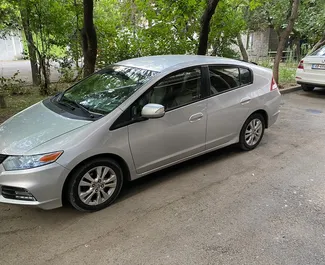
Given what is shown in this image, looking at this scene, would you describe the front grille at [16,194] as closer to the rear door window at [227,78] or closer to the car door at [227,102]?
the car door at [227,102]

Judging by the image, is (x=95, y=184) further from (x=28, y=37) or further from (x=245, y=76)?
(x=28, y=37)

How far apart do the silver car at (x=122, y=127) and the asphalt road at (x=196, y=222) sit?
0.28 m

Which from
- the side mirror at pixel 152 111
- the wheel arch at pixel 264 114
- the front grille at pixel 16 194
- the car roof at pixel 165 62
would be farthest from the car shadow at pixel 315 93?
the front grille at pixel 16 194

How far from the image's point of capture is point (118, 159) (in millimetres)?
3232

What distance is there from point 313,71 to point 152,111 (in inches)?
266

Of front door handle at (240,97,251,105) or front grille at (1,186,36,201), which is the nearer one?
front grille at (1,186,36,201)

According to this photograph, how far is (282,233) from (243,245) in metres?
0.44

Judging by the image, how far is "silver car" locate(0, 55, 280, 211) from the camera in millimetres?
2779

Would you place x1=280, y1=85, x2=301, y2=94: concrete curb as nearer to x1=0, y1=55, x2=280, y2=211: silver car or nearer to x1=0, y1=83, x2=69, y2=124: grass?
x1=0, y1=55, x2=280, y2=211: silver car

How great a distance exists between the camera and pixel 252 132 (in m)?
4.61

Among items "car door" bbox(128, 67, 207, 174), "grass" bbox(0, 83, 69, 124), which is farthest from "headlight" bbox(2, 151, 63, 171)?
"grass" bbox(0, 83, 69, 124)

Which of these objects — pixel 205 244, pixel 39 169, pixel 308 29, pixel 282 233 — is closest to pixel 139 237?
pixel 205 244

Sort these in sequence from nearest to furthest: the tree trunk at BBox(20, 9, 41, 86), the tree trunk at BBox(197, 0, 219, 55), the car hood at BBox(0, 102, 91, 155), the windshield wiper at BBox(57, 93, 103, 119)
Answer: the car hood at BBox(0, 102, 91, 155)
the windshield wiper at BBox(57, 93, 103, 119)
the tree trunk at BBox(197, 0, 219, 55)
the tree trunk at BBox(20, 9, 41, 86)

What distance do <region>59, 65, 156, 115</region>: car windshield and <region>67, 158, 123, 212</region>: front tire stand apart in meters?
0.59
